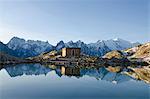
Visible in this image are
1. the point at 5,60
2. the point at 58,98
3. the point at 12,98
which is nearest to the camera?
the point at 12,98

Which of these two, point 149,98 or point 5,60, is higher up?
point 5,60

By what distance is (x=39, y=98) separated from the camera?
37.2 meters

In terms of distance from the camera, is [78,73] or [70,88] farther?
[78,73]

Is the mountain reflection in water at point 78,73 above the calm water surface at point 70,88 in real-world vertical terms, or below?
above

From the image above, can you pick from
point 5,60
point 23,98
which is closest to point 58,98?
point 23,98

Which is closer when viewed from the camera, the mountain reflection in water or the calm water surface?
the calm water surface

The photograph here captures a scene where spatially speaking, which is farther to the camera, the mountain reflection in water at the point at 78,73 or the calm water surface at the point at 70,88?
the mountain reflection in water at the point at 78,73

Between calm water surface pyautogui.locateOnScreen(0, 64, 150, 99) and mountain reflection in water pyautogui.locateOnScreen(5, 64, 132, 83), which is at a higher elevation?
mountain reflection in water pyautogui.locateOnScreen(5, 64, 132, 83)

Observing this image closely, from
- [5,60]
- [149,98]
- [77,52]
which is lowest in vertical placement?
[149,98]

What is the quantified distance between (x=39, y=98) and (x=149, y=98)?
55.5ft

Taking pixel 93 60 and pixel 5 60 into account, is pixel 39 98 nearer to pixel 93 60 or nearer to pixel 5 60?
pixel 5 60

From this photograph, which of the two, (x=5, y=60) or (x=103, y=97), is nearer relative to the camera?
(x=103, y=97)

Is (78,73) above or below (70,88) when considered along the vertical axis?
above

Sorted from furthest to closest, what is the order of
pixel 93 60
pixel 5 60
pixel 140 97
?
1. pixel 93 60
2. pixel 5 60
3. pixel 140 97
